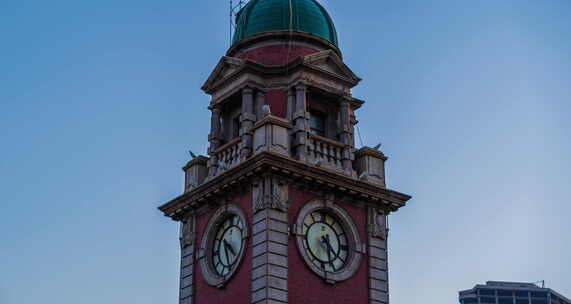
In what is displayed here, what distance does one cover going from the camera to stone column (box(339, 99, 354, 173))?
115 ft

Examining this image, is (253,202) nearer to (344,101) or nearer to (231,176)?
(231,176)

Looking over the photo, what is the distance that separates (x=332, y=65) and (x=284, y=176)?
6105 mm

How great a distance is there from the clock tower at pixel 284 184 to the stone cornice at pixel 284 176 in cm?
5

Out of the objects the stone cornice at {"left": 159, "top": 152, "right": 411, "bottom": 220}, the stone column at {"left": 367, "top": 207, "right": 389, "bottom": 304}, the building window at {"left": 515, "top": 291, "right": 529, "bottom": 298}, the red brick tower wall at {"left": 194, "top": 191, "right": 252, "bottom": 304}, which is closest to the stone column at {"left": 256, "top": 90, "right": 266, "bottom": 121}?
the stone cornice at {"left": 159, "top": 152, "right": 411, "bottom": 220}

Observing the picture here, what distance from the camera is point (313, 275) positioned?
32438mm

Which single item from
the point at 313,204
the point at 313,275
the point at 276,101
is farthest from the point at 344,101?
the point at 313,275

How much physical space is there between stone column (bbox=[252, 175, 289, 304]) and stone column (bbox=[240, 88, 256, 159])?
5.67 feet

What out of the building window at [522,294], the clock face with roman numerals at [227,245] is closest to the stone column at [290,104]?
the clock face with roman numerals at [227,245]

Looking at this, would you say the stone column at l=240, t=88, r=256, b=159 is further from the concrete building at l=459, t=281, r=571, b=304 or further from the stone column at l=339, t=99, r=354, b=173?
the concrete building at l=459, t=281, r=571, b=304

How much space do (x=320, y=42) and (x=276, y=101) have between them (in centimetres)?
358

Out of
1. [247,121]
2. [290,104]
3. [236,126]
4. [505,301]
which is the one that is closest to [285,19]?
[290,104]

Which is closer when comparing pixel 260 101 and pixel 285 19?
pixel 260 101

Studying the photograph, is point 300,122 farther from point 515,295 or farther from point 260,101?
point 515,295

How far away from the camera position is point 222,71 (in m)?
37.4
